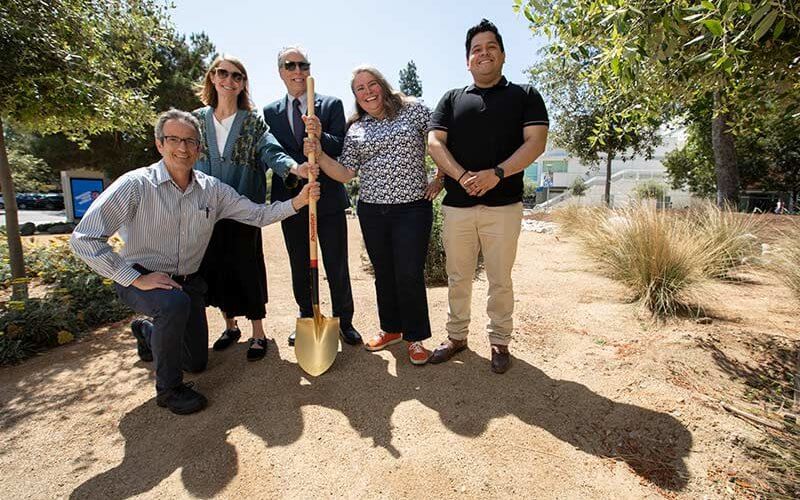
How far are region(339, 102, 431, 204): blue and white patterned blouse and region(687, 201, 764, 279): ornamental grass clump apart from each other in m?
3.82

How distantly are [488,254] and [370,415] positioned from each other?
125cm

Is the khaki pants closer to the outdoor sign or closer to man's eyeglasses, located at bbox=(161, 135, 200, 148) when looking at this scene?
man's eyeglasses, located at bbox=(161, 135, 200, 148)

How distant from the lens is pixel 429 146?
2775 millimetres

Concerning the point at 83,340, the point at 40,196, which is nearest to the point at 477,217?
the point at 83,340

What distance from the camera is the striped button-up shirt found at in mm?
2273

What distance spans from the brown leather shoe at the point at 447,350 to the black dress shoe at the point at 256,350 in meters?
1.24

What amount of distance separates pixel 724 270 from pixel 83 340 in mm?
6763

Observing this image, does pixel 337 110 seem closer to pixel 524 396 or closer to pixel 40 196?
pixel 524 396

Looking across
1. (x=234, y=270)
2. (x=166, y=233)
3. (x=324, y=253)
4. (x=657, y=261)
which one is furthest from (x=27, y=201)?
(x=657, y=261)

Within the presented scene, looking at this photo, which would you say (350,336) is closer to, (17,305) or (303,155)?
(303,155)

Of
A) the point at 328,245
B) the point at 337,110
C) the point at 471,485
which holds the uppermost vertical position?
the point at 337,110

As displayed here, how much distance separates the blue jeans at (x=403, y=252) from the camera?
2863 mm

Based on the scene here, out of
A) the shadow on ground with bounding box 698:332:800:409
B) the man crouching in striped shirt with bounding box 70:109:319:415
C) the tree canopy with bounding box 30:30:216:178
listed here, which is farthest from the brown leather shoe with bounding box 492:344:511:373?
the tree canopy with bounding box 30:30:216:178

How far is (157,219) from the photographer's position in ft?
8.24
